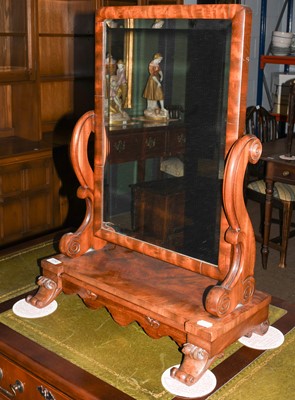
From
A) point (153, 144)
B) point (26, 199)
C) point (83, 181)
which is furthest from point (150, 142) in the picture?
point (26, 199)

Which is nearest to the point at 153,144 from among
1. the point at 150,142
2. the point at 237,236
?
the point at 150,142

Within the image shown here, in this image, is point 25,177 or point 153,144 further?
point 25,177

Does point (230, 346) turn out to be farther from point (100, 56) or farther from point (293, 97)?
point (293, 97)

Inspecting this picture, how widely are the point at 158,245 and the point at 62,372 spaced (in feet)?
1.19

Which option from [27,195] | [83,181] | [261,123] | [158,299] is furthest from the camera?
[261,123]

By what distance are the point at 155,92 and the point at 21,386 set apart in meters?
0.73

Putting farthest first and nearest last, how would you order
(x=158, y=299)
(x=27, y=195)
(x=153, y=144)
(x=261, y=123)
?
(x=261, y=123), (x=27, y=195), (x=153, y=144), (x=158, y=299)

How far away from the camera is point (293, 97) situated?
339 centimetres

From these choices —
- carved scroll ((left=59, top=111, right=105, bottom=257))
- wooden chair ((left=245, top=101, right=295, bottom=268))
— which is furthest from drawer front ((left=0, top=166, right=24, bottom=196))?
carved scroll ((left=59, top=111, right=105, bottom=257))

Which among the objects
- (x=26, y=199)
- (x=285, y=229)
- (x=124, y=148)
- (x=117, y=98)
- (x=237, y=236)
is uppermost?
(x=117, y=98)

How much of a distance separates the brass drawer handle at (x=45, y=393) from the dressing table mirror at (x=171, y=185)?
224 mm

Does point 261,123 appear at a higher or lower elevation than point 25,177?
higher

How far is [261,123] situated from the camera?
4195mm

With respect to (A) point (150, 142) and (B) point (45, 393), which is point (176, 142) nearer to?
(A) point (150, 142)
